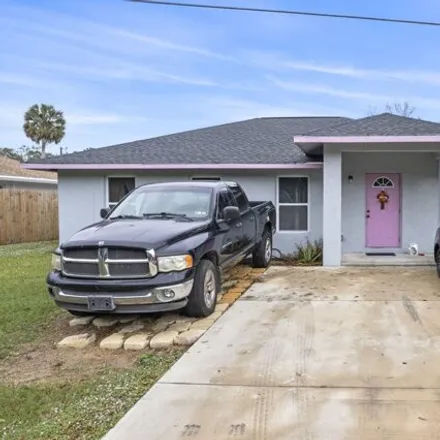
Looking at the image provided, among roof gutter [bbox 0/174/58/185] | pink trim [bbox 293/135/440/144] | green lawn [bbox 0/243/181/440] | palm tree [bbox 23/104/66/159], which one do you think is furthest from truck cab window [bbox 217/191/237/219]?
palm tree [bbox 23/104/66/159]

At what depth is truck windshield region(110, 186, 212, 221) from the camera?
7.41 meters

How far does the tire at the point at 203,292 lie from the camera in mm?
6332

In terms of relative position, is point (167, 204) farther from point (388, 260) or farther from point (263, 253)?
point (388, 260)

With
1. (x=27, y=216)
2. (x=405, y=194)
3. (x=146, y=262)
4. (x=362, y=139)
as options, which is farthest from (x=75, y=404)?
(x=27, y=216)

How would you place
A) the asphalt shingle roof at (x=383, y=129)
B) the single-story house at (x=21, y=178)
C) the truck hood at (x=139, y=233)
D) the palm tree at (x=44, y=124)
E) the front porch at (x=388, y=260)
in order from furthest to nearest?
the palm tree at (x=44, y=124), the single-story house at (x=21, y=178), the front porch at (x=388, y=260), the asphalt shingle roof at (x=383, y=129), the truck hood at (x=139, y=233)

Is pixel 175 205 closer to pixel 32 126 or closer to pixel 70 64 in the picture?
pixel 70 64

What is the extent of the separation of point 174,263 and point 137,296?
0.59 meters

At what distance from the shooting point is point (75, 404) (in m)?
4.16

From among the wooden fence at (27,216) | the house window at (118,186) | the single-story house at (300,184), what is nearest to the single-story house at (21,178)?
the wooden fence at (27,216)

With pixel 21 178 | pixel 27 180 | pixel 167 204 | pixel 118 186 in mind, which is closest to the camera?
pixel 167 204

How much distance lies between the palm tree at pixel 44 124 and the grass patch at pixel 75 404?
130 feet

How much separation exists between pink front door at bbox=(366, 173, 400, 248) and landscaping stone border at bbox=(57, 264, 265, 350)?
274 inches

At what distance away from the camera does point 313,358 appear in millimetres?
5004

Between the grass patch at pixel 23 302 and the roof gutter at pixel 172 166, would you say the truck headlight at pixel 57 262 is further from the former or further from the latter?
the roof gutter at pixel 172 166
